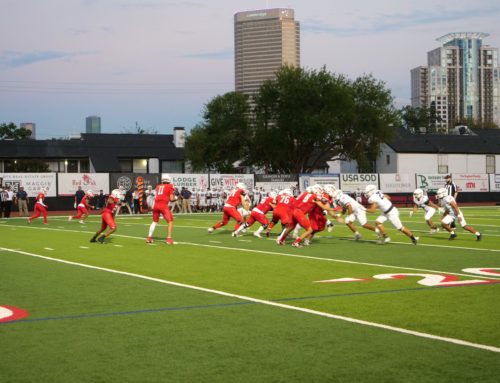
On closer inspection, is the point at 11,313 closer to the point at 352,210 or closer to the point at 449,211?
the point at 352,210

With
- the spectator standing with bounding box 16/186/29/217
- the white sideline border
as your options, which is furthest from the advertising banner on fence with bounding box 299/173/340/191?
the white sideline border

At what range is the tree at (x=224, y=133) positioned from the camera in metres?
72.7

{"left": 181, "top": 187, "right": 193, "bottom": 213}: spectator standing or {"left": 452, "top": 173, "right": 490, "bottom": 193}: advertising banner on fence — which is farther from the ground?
{"left": 452, "top": 173, "right": 490, "bottom": 193}: advertising banner on fence

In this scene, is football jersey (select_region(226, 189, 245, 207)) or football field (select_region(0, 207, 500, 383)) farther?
football jersey (select_region(226, 189, 245, 207))

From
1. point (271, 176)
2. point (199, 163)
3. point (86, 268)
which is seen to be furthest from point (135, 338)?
point (199, 163)

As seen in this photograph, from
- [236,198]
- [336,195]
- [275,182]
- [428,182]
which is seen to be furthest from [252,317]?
[428,182]

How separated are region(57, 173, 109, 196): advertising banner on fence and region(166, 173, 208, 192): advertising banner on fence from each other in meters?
4.56

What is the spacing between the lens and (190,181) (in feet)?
160

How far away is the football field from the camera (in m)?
6.20

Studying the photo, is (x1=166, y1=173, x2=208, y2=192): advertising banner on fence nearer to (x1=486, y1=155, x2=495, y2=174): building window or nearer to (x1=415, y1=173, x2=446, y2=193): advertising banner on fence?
(x1=415, y1=173, x2=446, y2=193): advertising banner on fence

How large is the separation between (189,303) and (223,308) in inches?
24.2

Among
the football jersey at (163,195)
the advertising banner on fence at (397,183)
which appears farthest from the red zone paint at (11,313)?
the advertising banner on fence at (397,183)

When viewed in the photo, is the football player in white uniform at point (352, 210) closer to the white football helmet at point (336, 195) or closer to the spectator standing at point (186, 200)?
the white football helmet at point (336, 195)

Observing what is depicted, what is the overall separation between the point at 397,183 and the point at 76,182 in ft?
78.3
